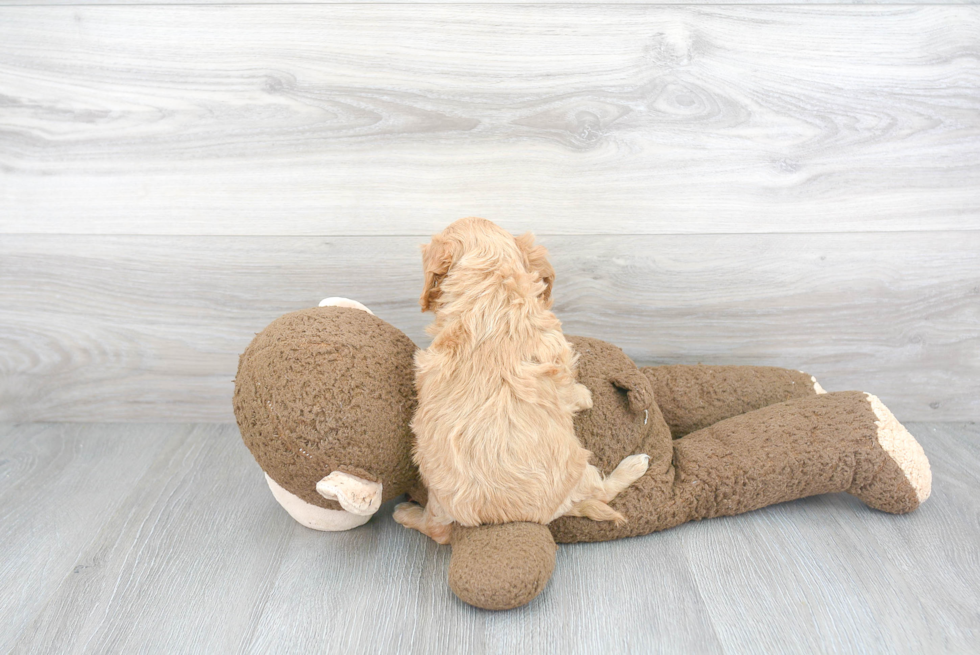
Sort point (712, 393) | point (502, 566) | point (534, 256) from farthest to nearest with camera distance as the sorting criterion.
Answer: point (712, 393)
point (534, 256)
point (502, 566)

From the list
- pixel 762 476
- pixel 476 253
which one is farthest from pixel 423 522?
pixel 762 476

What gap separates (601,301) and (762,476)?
0.40 m

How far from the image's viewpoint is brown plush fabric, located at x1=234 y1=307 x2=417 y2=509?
2.80ft

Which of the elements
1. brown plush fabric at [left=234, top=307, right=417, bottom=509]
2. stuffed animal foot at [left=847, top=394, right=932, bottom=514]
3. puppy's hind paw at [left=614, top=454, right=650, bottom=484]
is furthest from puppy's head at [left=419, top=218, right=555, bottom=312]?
stuffed animal foot at [left=847, top=394, right=932, bottom=514]

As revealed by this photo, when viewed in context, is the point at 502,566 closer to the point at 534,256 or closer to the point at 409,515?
the point at 409,515

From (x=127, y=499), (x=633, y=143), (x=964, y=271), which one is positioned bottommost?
(x=127, y=499)

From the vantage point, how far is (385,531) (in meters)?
1.00

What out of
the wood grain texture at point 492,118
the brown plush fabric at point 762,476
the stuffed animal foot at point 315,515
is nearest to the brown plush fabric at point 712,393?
the brown plush fabric at point 762,476

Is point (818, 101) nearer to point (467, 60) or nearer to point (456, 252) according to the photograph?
point (467, 60)

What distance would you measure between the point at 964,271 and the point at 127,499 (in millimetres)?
1450

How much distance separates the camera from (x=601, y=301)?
1.23 metres

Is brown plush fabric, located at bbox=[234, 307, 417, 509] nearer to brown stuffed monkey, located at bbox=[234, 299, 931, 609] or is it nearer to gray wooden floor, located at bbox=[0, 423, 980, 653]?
brown stuffed monkey, located at bbox=[234, 299, 931, 609]

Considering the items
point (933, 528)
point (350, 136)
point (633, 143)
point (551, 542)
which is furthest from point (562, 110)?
point (933, 528)

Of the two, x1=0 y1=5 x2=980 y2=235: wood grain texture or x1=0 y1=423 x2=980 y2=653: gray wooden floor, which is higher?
x1=0 y1=5 x2=980 y2=235: wood grain texture
